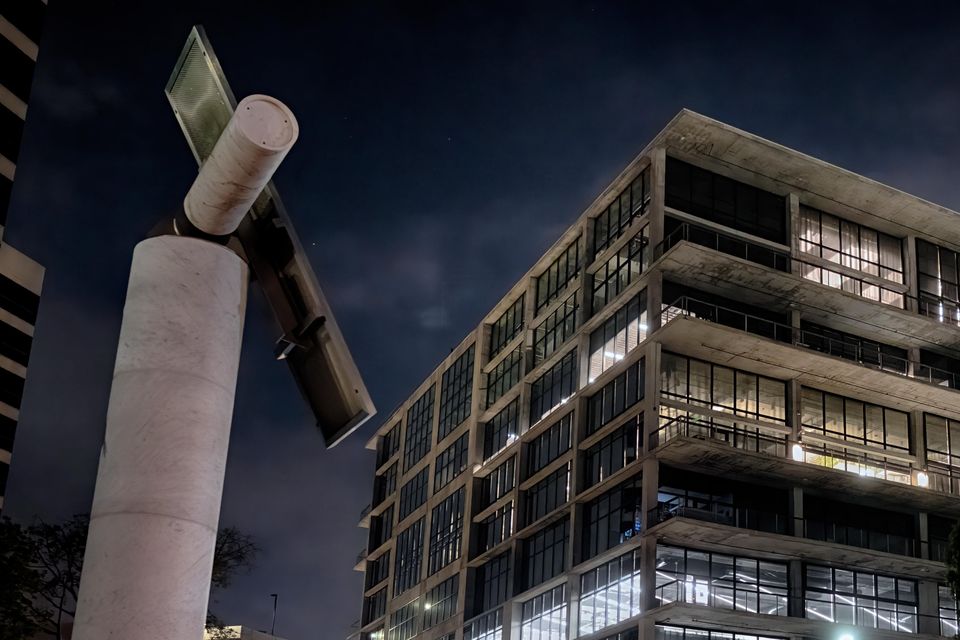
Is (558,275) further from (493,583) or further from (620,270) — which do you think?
(493,583)

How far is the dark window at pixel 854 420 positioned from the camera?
5903 centimetres

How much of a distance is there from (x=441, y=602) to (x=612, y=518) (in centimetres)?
2308

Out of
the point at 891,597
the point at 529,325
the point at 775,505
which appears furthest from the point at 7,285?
the point at 891,597

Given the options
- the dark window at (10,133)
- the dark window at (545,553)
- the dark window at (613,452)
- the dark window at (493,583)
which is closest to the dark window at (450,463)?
the dark window at (493,583)

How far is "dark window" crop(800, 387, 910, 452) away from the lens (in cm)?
5903

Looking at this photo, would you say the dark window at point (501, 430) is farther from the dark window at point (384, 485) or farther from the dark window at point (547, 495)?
the dark window at point (384, 485)

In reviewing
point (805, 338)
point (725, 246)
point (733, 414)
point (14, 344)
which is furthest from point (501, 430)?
point (14, 344)

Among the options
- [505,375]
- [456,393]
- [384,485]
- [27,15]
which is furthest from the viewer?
[384,485]

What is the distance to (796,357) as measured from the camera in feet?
188

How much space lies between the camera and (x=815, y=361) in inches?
2279

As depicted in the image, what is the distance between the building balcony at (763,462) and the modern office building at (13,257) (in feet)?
128

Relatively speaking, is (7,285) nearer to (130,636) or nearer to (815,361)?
(815,361)

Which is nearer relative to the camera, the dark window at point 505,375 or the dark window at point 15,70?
the dark window at point 15,70

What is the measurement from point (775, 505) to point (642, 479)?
281 inches
